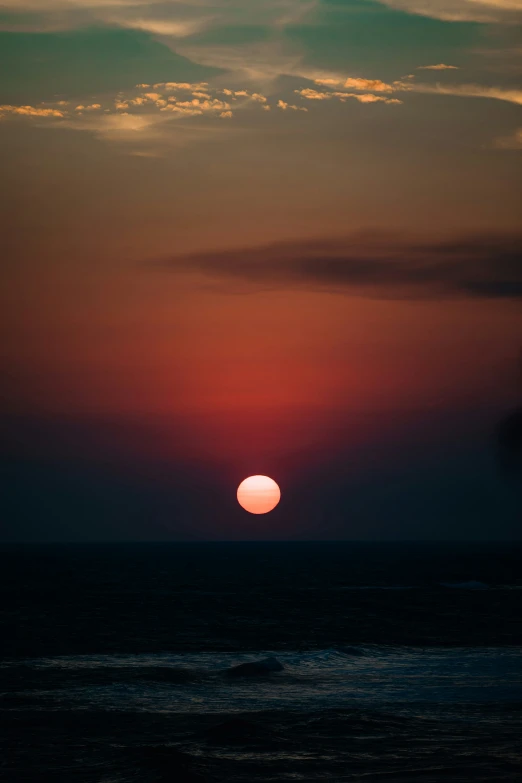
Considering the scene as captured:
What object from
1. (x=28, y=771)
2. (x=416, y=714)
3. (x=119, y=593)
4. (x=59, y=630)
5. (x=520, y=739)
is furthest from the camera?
(x=119, y=593)

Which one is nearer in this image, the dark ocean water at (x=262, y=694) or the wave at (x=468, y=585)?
the dark ocean water at (x=262, y=694)

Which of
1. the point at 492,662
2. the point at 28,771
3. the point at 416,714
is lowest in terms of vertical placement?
the point at 28,771

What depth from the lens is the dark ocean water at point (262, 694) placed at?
2695cm

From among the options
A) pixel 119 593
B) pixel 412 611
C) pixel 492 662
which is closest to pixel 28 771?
pixel 492 662

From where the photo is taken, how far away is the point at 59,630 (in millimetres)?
A: 63312

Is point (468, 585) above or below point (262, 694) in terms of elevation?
above

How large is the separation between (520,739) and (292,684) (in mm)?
13577

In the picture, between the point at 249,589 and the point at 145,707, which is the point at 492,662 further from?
the point at 249,589

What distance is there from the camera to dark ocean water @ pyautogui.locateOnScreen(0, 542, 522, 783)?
2695 centimetres

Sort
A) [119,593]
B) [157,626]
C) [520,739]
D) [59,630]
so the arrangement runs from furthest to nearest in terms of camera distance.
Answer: [119,593] < [157,626] < [59,630] < [520,739]

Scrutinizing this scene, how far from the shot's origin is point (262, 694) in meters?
38.2

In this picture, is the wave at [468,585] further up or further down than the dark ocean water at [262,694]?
further up

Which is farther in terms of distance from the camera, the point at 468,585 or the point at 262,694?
the point at 468,585

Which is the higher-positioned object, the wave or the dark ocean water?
the wave
